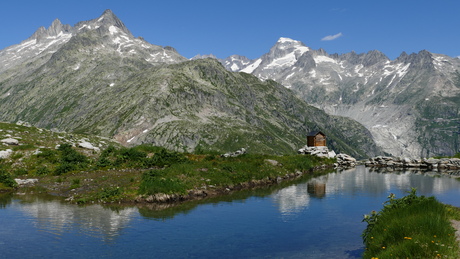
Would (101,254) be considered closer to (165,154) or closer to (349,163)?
(165,154)

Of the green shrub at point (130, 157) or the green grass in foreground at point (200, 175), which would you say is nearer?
the green grass in foreground at point (200, 175)

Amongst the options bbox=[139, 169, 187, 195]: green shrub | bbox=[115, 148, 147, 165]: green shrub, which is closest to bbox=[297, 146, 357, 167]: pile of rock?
bbox=[115, 148, 147, 165]: green shrub

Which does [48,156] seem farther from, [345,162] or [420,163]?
[420,163]

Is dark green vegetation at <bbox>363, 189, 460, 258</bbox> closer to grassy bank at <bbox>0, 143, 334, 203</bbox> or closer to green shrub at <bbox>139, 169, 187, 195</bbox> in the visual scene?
green shrub at <bbox>139, 169, 187, 195</bbox>

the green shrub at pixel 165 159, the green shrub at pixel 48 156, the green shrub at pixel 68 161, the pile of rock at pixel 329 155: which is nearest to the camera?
the green shrub at pixel 68 161

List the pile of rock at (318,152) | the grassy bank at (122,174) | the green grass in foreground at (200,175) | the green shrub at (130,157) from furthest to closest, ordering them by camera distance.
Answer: the pile of rock at (318,152), the green shrub at (130,157), the green grass in foreground at (200,175), the grassy bank at (122,174)

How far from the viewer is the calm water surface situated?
27172 mm

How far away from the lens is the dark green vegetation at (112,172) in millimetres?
48000

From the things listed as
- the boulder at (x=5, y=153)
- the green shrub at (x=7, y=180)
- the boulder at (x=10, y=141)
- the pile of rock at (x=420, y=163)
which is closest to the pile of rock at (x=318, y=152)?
the pile of rock at (x=420, y=163)

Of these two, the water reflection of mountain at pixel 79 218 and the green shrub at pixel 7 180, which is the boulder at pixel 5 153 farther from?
the water reflection of mountain at pixel 79 218

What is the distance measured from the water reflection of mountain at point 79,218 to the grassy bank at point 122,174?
3.39 m

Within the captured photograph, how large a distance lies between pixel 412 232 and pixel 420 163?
373 feet

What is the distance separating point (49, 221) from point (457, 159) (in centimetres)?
12062

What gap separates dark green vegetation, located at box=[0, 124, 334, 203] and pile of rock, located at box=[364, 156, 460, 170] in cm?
Result: 5707
